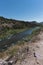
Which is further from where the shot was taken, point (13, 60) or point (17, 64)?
point (13, 60)

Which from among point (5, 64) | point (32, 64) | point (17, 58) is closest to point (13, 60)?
point (17, 58)

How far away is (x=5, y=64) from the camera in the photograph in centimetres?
1309

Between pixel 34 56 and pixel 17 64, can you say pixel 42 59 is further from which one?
pixel 17 64

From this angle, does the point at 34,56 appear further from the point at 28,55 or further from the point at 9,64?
the point at 9,64

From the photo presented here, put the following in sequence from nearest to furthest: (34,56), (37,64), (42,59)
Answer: (37,64)
(42,59)
(34,56)

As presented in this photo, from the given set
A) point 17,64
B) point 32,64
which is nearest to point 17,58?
point 17,64

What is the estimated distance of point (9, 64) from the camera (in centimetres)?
1332

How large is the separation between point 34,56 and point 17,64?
215 centimetres

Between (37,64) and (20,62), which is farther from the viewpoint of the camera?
(20,62)

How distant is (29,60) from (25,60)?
380mm

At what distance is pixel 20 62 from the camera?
44.8 feet

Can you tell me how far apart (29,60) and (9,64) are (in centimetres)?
190

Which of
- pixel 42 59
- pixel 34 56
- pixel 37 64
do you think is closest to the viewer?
pixel 37 64

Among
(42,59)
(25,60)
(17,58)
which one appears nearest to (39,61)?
(42,59)
